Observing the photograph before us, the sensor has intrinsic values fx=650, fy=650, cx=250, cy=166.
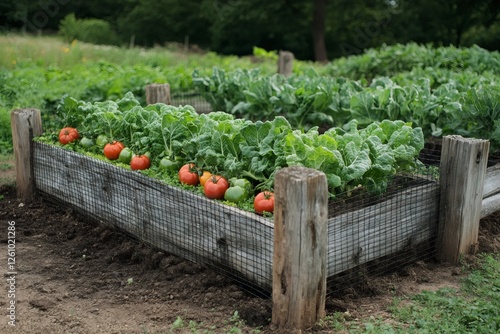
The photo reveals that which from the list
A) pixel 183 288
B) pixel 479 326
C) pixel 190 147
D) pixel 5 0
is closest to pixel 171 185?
pixel 190 147

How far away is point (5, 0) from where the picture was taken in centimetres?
3117

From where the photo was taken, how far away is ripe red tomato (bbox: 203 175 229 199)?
16.3 feet

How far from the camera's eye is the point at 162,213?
211 inches

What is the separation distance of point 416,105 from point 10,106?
6.16 metres

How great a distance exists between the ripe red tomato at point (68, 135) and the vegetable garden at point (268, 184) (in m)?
0.01

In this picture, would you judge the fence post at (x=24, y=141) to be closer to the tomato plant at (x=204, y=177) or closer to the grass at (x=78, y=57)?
the tomato plant at (x=204, y=177)

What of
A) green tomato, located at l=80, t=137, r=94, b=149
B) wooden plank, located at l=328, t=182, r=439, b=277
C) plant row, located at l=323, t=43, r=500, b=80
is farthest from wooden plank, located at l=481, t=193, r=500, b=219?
plant row, located at l=323, t=43, r=500, b=80

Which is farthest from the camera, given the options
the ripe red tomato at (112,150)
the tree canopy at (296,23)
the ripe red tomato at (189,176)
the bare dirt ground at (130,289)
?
the tree canopy at (296,23)

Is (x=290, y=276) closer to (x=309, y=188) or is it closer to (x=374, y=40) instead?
(x=309, y=188)

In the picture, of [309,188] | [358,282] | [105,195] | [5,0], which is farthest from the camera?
[5,0]

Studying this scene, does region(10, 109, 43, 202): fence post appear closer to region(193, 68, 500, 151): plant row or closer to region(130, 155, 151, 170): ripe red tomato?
region(130, 155, 151, 170): ripe red tomato

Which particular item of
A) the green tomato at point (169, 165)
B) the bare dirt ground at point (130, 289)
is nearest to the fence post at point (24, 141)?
the bare dirt ground at point (130, 289)

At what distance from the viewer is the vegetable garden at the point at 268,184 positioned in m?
4.39

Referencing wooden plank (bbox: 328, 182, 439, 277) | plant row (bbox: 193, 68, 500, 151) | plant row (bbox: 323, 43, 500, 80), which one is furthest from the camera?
plant row (bbox: 323, 43, 500, 80)
